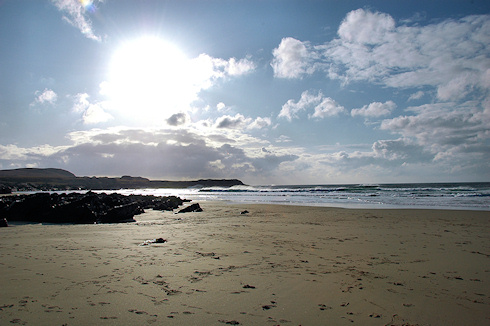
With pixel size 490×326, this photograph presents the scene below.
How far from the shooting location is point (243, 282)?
493cm

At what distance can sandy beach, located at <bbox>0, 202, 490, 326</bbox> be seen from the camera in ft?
12.1

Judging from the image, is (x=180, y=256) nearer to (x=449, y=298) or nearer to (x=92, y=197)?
(x=449, y=298)

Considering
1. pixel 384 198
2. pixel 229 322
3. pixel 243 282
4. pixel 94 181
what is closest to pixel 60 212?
pixel 243 282

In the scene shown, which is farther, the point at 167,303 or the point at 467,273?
the point at 467,273

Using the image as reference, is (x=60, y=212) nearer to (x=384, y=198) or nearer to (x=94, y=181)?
(x=384, y=198)

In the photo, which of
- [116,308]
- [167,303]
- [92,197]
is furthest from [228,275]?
[92,197]

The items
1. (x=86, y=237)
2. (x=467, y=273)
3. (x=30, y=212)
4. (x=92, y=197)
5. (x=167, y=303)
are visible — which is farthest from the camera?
(x=92, y=197)

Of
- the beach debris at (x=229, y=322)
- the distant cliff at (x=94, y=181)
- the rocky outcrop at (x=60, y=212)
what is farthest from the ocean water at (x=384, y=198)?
the distant cliff at (x=94, y=181)

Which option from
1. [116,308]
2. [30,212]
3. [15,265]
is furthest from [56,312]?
[30,212]

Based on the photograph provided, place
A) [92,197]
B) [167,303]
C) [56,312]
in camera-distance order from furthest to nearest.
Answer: [92,197], [167,303], [56,312]

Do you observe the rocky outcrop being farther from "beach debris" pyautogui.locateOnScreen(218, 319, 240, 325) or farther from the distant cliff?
the distant cliff

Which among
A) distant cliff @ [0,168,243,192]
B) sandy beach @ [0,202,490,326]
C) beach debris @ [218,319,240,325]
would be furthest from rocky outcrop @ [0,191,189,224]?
distant cliff @ [0,168,243,192]

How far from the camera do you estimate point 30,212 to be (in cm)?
1452

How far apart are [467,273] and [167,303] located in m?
5.94
